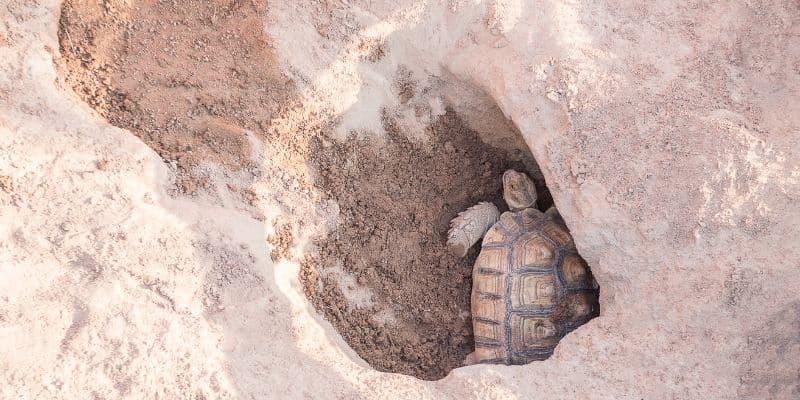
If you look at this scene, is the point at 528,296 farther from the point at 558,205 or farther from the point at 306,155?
the point at 306,155

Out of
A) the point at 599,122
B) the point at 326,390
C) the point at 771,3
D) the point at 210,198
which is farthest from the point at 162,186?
the point at 771,3

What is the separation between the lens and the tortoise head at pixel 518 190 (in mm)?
3584

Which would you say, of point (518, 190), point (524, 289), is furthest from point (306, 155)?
point (524, 289)

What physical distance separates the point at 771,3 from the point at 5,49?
3857 millimetres

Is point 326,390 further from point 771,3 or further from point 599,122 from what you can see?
point 771,3

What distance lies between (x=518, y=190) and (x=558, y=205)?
596mm

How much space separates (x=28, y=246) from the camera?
247 cm

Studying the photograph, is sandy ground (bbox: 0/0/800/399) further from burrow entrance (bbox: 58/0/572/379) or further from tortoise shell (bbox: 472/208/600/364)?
tortoise shell (bbox: 472/208/600/364)

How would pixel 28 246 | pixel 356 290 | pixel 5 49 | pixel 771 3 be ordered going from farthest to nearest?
pixel 356 290, pixel 771 3, pixel 5 49, pixel 28 246

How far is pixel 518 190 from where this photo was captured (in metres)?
3.59

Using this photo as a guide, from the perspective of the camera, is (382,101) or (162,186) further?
(382,101)

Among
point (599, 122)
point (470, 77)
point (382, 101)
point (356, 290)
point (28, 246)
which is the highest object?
point (599, 122)

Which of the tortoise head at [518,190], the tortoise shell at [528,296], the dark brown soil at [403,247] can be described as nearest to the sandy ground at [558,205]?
the dark brown soil at [403,247]

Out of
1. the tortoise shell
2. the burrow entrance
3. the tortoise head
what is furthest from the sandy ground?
the tortoise head
